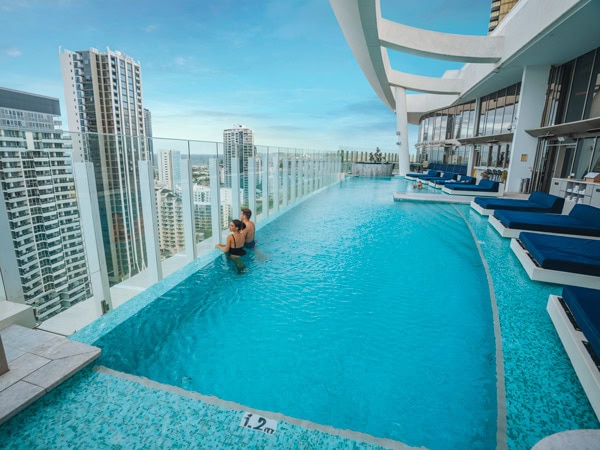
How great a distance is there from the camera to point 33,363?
80.0 inches

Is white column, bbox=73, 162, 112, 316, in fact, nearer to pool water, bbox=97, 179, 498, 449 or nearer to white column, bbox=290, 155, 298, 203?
pool water, bbox=97, 179, 498, 449

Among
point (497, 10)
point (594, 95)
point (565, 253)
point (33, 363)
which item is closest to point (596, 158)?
point (594, 95)

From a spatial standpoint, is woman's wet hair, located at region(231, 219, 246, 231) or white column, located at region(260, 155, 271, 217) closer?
woman's wet hair, located at region(231, 219, 246, 231)

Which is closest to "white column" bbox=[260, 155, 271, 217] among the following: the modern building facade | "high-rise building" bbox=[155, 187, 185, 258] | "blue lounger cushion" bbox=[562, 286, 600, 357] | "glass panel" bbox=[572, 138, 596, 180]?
"high-rise building" bbox=[155, 187, 185, 258]

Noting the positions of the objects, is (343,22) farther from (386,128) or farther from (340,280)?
(386,128)

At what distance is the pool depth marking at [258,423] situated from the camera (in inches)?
67.6

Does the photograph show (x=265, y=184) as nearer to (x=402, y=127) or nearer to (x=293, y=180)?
(x=293, y=180)

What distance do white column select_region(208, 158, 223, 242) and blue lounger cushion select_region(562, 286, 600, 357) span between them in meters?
4.46

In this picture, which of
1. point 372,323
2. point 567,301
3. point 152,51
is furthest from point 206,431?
point 152,51

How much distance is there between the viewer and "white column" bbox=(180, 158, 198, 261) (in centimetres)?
411

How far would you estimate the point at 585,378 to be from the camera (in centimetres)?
203

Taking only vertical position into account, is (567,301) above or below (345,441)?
above

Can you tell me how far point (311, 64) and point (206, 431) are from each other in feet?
71.6

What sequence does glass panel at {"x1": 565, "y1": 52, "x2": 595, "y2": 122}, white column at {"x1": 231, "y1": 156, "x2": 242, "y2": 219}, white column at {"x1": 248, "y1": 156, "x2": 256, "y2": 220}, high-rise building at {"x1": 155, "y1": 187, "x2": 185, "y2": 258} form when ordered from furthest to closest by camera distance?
glass panel at {"x1": 565, "y1": 52, "x2": 595, "y2": 122} < white column at {"x1": 248, "y1": 156, "x2": 256, "y2": 220} < white column at {"x1": 231, "y1": 156, "x2": 242, "y2": 219} < high-rise building at {"x1": 155, "y1": 187, "x2": 185, "y2": 258}
